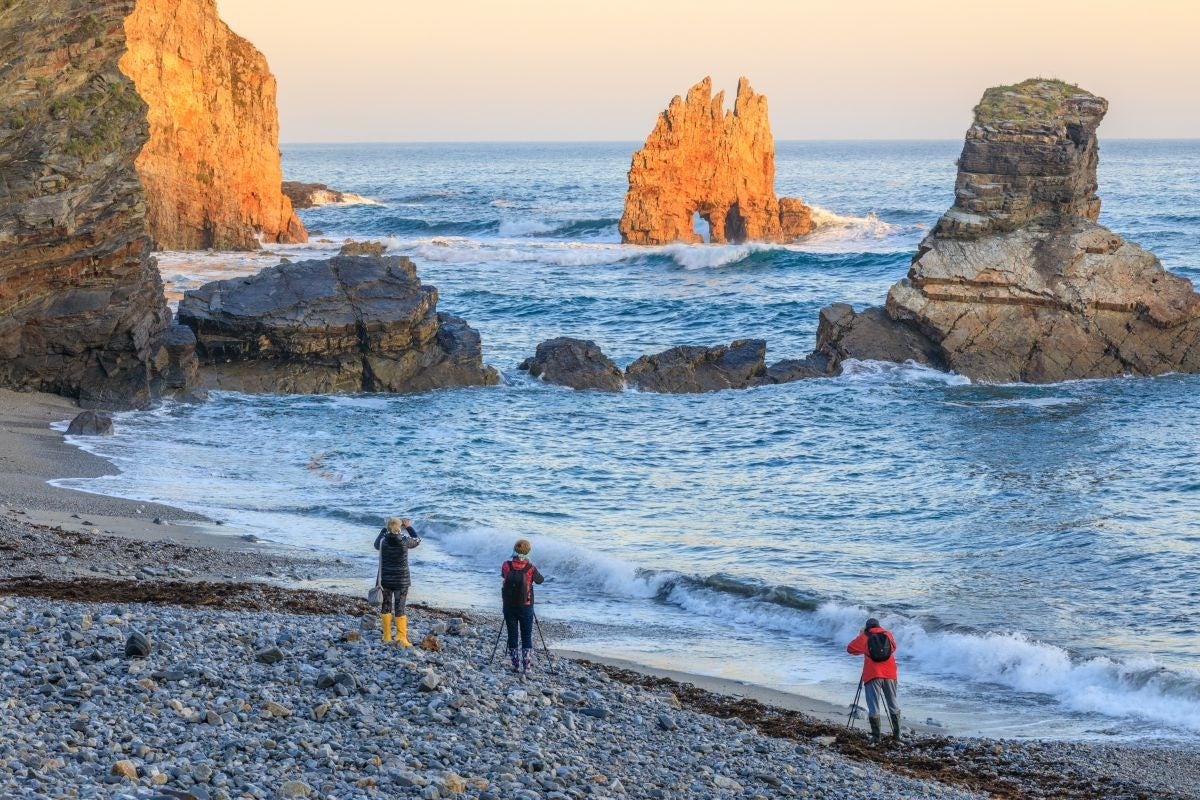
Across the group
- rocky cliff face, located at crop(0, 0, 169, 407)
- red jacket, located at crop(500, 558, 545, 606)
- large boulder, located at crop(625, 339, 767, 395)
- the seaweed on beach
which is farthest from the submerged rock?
the seaweed on beach

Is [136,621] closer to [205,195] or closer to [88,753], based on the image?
[88,753]

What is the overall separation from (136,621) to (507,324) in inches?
1620

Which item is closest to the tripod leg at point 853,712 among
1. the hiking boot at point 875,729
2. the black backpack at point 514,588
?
the hiking boot at point 875,729

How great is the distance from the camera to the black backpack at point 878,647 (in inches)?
613

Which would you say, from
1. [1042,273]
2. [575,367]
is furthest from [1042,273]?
[575,367]

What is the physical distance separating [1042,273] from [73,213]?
26170 mm

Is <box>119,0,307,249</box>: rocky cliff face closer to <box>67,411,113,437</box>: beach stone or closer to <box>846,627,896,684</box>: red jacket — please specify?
<box>67,411,113,437</box>: beach stone

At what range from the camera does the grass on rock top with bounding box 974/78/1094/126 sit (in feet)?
127

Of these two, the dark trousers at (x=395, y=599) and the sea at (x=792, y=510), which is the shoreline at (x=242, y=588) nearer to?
the sea at (x=792, y=510)

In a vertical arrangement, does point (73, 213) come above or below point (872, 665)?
above

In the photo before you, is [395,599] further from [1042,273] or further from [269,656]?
[1042,273]

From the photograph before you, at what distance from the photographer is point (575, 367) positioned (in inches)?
1612

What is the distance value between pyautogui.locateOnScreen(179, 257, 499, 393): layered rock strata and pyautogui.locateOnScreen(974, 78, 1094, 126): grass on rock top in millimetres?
17678

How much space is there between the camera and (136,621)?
14.4 meters
